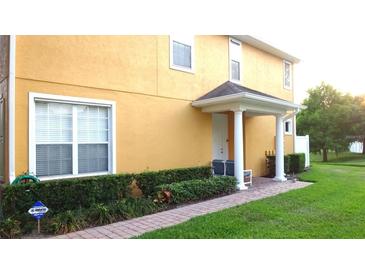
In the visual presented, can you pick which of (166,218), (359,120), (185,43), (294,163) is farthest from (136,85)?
(359,120)

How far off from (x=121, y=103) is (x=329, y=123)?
25.9 meters

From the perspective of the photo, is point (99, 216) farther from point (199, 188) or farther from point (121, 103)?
point (121, 103)

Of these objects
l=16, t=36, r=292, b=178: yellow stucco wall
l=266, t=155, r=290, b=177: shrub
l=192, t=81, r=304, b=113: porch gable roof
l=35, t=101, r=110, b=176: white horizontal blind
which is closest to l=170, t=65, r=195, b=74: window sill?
l=16, t=36, r=292, b=178: yellow stucco wall

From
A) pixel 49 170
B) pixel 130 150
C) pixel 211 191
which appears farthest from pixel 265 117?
pixel 49 170

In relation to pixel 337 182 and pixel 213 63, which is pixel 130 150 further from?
pixel 337 182

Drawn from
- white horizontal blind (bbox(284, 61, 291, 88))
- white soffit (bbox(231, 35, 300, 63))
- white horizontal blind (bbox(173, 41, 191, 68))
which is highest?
white soffit (bbox(231, 35, 300, 63))

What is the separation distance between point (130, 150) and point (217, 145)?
4.30 metres

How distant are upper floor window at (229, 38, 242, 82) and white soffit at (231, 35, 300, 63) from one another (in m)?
0.28

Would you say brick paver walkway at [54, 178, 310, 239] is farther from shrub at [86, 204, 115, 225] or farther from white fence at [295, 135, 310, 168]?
white fence at [295, 135, 310, 168]

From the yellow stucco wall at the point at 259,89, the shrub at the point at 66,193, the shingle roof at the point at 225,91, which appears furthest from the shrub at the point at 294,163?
the shrub at the point at 66,193

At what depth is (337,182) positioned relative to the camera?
9.71 metres

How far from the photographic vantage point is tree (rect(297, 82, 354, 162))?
88.2 ft

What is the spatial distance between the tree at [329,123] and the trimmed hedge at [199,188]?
A: 70.5 ft

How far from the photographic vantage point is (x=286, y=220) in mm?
5234
